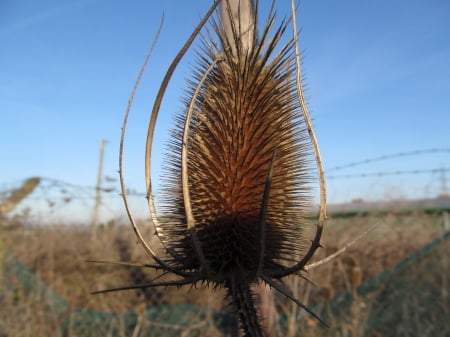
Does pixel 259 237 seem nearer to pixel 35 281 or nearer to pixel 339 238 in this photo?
pixel 35 281

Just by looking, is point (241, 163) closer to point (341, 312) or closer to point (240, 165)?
point (240, 165)

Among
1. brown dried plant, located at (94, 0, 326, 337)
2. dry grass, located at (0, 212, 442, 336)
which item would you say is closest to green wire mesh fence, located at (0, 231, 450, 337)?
dry grass, located at (0, 212, 442, 336)

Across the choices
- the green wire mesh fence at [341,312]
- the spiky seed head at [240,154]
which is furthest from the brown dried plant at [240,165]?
the green wire mesh fence at [341,312]

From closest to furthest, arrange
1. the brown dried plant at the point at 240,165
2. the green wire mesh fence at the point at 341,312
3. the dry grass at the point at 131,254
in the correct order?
the brown dried plant at the point at 240,165 < the green wire mesh fence at the point at 341,312 < the dry grass at the point at 131,254

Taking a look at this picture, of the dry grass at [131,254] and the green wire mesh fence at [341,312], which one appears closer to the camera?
the green wire mesh fence at [341,312]

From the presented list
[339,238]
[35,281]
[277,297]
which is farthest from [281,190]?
[339,238]

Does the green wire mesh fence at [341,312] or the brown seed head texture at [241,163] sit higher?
the brown seed head texture at [241,163]

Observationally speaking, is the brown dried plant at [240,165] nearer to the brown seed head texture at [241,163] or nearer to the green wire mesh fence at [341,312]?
the brown seed head texture at [241,163]

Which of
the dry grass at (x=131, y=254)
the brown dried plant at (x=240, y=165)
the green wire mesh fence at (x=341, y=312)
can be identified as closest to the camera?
the brown dried plant at (x=240, y=165)

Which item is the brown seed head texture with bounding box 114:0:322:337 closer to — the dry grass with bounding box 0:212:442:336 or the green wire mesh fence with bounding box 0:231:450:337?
the green wire mesh fence with bounding box 0:231:450:337
